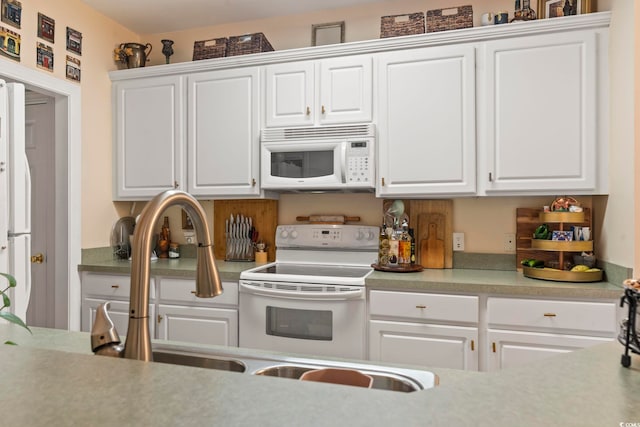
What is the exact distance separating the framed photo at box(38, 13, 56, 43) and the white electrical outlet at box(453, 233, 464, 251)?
2942 millimetres

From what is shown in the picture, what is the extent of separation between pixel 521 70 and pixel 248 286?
2012 millimetres

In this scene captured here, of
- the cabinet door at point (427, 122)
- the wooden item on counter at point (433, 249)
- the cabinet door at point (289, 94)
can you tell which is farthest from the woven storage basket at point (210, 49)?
the wooden item on counter at point (433, 249)

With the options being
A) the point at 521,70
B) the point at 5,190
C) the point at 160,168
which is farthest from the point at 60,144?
the point at 521,70

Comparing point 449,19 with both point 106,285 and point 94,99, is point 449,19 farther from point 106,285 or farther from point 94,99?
point 106,285

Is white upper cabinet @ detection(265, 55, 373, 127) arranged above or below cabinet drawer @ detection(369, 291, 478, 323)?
above

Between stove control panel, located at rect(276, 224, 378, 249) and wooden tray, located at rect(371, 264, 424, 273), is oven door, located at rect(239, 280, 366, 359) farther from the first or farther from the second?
stove control panel, located at rect(276, 224, 378, 249)

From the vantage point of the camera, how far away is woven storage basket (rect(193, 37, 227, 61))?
3.09 m

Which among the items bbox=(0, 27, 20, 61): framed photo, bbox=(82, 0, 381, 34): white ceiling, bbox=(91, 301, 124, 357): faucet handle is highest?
bbox=(82, 0, 381, 34): white ceiling

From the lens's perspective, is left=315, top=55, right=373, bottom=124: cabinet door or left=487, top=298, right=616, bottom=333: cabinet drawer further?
left=315, top=55, right=373, bottom=124: cabinet door

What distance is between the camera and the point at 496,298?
2232 millimetres

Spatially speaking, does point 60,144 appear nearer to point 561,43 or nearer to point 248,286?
point 248,286

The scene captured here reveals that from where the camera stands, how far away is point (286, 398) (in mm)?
508

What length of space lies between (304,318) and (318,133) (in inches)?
46.1

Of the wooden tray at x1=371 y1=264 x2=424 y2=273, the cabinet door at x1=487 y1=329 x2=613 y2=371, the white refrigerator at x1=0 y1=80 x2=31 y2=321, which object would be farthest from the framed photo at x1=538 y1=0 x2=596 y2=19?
the white refrigerator at x1=0 y1=80 x2=31 y2=321
